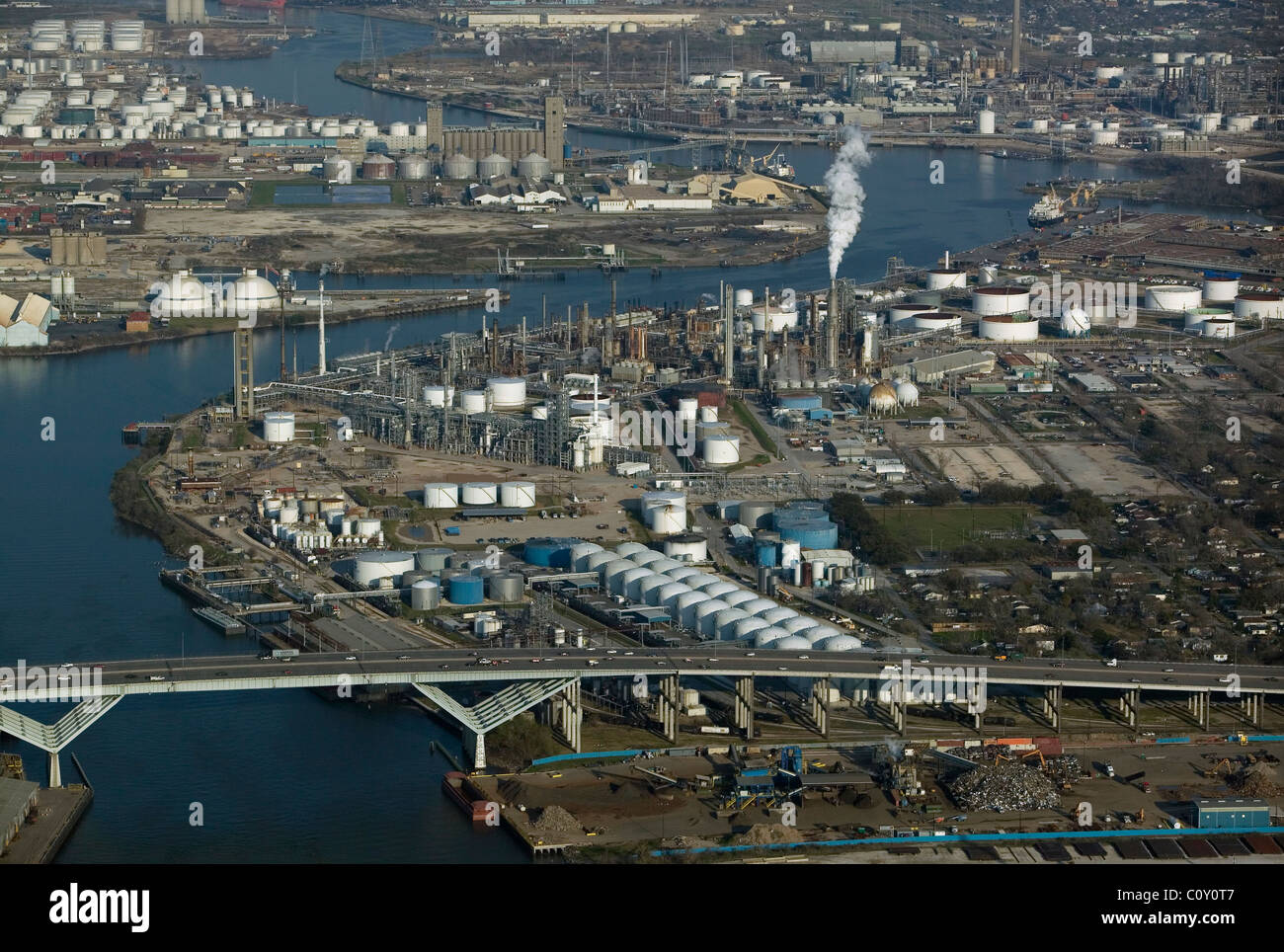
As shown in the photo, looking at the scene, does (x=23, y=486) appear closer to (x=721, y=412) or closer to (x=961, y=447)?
(x=721, y=412)

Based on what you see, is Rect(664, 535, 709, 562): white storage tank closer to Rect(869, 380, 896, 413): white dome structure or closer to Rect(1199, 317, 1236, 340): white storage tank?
Rect(869, 380, 896, 413): white dome structure

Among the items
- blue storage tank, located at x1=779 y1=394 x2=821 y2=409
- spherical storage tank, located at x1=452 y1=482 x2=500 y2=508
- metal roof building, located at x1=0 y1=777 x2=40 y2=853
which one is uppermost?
blue storage tank, located at x1=779 y1=394 x2=821 y2=409

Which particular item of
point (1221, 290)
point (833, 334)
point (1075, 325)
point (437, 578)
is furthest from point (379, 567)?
point (1221, 290)

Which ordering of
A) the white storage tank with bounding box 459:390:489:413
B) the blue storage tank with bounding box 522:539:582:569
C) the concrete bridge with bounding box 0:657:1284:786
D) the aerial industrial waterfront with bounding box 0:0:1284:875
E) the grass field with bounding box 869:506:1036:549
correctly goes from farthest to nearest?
the white storage tank with bounding box 459:390:489:413
the grass field with bounding box 869:506:1036:549
the blue storage tank with bounding box 522:539:582:569
the concrete bridge with bounding box 0:657:1284:786
the aerial industrial waterfront with bounding box 0:0:1284:875

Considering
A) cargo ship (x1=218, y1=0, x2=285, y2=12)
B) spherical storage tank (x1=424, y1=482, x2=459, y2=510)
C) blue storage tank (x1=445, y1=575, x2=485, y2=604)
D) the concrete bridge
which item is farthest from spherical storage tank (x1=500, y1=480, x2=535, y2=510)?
cargo ship (x1=218, y1=0, x2=285, y2=12)

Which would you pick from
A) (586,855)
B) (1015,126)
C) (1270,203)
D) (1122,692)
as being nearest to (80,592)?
(586,855)

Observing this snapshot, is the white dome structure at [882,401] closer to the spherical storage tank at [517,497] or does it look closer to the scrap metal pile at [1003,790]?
the spherical storage tank at [517,497]
